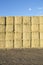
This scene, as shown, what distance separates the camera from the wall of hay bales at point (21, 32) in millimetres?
13195

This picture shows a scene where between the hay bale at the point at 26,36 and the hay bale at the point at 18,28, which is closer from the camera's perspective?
the hay bale at the point at 26,36

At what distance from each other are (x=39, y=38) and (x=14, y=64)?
645cm

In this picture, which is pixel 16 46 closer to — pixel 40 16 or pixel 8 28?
pixel 8 28

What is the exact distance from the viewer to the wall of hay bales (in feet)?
43.3

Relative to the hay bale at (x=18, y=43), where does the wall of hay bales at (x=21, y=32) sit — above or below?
above

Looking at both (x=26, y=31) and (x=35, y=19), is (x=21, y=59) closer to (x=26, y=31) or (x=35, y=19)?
(x=26, y=31)

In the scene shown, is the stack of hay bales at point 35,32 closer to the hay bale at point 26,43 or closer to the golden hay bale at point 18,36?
the hay bale at point 26,43

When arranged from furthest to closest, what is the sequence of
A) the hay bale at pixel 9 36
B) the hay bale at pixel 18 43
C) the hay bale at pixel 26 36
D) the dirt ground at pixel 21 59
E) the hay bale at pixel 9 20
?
the hay bale at pixel 9 20 → the hay bale at pixel 9 36 → the hay bale at pixel 18 43 → the hay bale at pixel 26 36 → the dirt ground at pixel 21 59

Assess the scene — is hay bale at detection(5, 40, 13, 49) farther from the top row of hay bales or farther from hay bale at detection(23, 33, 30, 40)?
the top row of hay bales

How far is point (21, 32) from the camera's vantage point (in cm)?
1339

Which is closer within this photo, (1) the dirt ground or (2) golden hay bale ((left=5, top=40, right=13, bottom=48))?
(1) the dirt ground

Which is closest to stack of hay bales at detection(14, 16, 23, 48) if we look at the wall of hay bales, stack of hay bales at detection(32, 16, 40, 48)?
the wall of hay bales

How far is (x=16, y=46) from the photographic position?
13438mm

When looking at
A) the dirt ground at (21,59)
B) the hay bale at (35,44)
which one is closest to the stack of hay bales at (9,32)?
the hay bale at (35,44)
